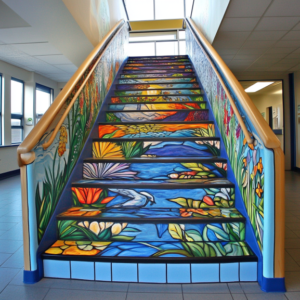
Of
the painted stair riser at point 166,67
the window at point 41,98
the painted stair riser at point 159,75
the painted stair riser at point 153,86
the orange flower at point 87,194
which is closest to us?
the orange flower at point 87,194

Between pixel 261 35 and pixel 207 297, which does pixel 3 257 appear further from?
pixel 261 35

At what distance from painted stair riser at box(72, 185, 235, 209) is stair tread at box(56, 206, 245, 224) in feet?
0.12

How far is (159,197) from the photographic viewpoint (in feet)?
6.23

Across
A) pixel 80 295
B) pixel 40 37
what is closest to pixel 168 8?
pixel 40 37


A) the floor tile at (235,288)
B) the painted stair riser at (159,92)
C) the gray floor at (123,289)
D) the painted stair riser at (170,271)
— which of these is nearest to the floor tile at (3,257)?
the gray floor at (123,289)

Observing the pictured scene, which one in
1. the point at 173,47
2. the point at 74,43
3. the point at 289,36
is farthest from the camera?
the point at 173,47

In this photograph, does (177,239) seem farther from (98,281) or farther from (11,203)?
(11,203)

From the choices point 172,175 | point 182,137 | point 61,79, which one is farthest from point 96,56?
point 61,79

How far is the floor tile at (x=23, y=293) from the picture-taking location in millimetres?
1336

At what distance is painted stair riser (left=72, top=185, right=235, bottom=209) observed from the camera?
1884 millimetres

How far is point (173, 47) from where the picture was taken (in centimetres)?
908

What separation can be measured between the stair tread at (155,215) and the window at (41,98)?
5.33m

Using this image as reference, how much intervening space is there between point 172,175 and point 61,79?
5.96m

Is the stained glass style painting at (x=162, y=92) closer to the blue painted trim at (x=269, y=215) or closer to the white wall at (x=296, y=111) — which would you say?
the blue painted trim at (x=269, y=215)
